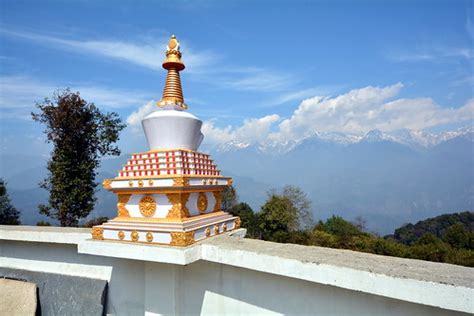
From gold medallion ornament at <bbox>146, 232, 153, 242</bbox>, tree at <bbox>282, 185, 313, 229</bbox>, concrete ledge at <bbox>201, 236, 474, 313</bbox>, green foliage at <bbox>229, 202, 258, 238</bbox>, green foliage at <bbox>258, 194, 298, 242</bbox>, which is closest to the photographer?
concrete ledge at <bbox>201, 236, 474, 313</bbox>

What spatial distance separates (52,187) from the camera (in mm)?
16531

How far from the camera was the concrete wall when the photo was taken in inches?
155

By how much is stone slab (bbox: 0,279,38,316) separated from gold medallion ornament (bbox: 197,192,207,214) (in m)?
4.71

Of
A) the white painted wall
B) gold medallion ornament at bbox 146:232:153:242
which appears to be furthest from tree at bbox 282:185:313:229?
gold medallion ornament at bbox 146:232:153:242

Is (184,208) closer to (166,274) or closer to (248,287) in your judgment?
(166,274)

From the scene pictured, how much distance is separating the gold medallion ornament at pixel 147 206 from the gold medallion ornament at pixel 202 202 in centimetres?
96

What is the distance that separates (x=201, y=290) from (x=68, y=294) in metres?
3.66

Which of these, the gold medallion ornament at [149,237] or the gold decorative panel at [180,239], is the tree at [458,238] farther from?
the gold medallion ornament at [149,237]

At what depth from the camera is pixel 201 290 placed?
17.2 feet

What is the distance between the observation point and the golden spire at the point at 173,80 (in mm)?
6723

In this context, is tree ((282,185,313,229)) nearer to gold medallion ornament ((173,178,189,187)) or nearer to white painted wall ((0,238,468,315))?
white painted wall ((0,238,468,315))

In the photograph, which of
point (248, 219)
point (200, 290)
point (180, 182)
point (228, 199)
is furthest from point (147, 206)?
point (228, 199)

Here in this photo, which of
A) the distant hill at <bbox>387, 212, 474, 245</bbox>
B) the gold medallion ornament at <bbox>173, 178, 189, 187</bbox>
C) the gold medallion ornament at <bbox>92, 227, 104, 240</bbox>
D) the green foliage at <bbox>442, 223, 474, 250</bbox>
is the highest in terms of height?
the gold medallion ornament at <bbox>173, 178, 189, 187</bbox>

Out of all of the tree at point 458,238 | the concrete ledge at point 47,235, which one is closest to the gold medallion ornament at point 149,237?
the concrete ledge at point 47,235
